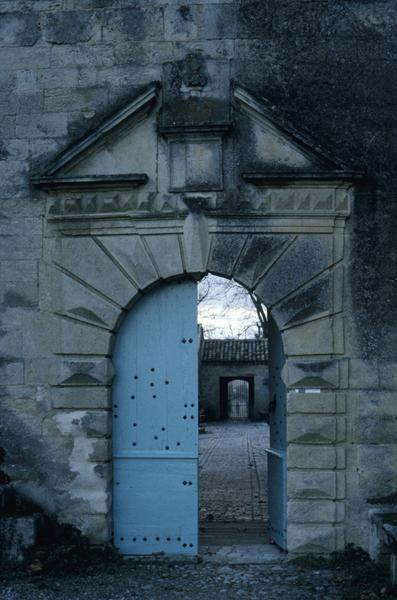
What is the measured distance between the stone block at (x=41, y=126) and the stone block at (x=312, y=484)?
3540 millimetres

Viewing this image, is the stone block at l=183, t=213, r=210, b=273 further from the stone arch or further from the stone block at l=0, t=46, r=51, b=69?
the stone block at l=0, t=46, r=51, b=69

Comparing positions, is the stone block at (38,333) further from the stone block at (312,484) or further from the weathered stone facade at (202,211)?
the stone block at (312,484)

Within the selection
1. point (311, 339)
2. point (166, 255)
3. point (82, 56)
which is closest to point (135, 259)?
point (166, 255)

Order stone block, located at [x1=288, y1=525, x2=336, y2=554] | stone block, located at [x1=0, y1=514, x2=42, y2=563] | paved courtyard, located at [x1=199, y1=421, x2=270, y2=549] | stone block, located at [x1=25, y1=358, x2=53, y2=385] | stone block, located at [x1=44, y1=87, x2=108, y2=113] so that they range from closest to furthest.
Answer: stone block, located at [x1=0, y1=514, x2=42, y2=563], stone block, located at [x1=288, y1=525, x2=336, y2=554], stone block, located at [x1=25, y1=358, x2=53, y2=385], stone block, located at [x1=44, y1=87, x2=108, y2=113], paved courtyard, located at [x1=199, y1=421, x2=270, y2=549]

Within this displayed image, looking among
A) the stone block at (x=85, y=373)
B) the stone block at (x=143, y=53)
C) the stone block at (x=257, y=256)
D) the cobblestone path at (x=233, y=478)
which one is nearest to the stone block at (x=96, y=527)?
the stone block at (x=85, y=373)

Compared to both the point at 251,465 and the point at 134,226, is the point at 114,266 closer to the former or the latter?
the point at 134,226

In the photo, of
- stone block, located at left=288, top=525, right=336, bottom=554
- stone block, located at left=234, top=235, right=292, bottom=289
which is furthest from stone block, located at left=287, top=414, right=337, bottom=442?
stone block, located at left=234, top=235, right=292, bottom=289

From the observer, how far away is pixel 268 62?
644 cm

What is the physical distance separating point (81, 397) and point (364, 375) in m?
2.38

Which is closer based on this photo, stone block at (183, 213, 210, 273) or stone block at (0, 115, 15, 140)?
stone block at (183, 213, 210, 273)

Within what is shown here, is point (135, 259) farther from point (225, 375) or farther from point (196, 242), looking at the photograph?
point (225, 375)

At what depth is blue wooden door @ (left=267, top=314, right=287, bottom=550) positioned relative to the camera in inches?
259

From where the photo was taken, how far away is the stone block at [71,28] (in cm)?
656

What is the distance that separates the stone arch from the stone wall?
2355 cm
